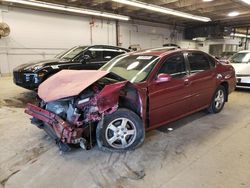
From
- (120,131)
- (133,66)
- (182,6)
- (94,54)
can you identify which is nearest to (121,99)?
(120,131)

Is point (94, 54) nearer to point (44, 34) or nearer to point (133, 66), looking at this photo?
point (133, 66)

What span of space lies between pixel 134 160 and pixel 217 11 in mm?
10493

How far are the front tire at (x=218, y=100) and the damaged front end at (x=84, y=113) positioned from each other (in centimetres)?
231

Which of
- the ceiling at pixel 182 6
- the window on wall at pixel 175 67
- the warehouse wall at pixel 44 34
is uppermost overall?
the ceiling at pixel 182 6

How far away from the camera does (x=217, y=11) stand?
10703mm

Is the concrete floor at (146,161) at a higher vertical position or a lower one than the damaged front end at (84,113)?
lower

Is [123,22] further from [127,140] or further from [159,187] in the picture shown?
[159,187]

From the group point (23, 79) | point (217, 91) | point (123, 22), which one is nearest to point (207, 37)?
point (123, 22)

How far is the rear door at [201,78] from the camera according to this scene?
358 centimetres

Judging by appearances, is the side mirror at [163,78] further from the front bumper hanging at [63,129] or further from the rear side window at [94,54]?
the rear side window at [94,54]

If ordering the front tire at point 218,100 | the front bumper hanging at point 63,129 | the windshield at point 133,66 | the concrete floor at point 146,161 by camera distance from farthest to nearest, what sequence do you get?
the front tire at point 218,100, the windshield at point 133,66, the front bumper hanging at point 63,129, the concrete floor at point 146,161

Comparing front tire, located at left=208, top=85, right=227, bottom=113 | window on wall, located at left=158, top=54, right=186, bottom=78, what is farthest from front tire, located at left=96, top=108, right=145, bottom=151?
front tire, located at left=208, top=85, right=227, bottom=113

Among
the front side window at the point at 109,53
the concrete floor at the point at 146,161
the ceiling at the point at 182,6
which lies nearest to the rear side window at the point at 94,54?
the front side window at the point at 109,53

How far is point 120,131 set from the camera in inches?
107
